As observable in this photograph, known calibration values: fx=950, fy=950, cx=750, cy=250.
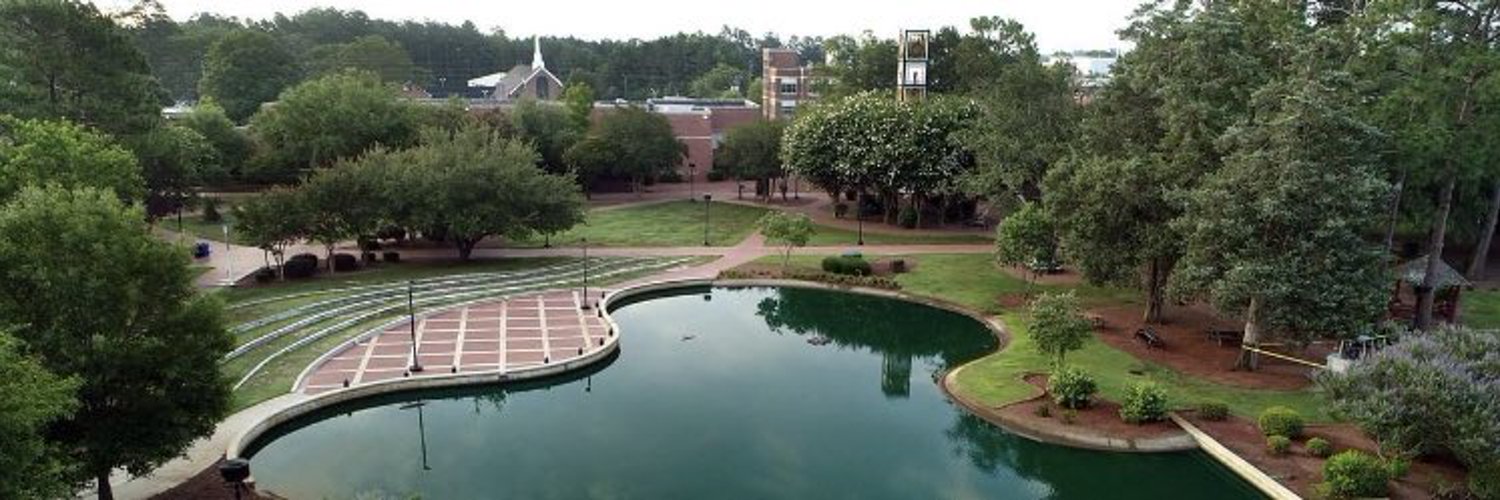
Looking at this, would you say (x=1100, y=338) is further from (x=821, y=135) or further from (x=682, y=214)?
(x=682, y=214)

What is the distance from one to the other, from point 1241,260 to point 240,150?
187 ft

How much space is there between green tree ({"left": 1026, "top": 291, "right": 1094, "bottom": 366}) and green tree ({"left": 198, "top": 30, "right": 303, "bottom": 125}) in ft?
241

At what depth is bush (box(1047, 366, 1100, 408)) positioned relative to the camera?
24.8 m

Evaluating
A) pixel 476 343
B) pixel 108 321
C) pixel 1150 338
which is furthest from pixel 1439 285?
pixel 108 321

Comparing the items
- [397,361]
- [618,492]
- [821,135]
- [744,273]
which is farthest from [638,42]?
[618,492]

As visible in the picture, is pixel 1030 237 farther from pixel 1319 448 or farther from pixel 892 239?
pixel 892 239

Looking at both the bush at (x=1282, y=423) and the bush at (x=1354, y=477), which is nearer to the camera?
the bush at (x=1354, y=477)

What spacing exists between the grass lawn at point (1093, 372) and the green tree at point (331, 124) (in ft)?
111

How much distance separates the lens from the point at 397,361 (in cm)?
2844

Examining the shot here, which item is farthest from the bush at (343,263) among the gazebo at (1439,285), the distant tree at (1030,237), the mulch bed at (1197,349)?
the gazebo at (1439,285)

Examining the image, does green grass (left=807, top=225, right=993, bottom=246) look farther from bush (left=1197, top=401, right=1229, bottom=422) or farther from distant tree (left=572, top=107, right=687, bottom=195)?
bush (left=1197, top=401, right=1229, bottom=422)

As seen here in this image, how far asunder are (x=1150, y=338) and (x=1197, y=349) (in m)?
1.48

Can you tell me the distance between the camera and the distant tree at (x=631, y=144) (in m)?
63.0

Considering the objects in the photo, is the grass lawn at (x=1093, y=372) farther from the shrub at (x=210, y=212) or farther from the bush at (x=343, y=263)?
the shrub at (x=210, y=212)
